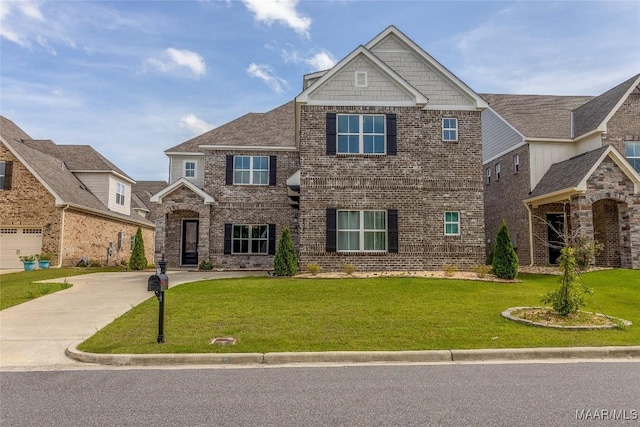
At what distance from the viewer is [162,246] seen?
65.9ft

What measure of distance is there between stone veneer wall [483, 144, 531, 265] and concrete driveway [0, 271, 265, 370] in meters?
16.3

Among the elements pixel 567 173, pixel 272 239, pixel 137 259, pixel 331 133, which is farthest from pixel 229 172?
pixel 567 173

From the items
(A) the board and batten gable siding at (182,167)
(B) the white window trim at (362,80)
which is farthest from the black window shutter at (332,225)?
(A) the board and batten gable siding at (182,167)

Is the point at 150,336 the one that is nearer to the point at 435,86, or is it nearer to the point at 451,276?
the point at 451,276

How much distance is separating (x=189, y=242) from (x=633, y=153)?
22195 millimetres

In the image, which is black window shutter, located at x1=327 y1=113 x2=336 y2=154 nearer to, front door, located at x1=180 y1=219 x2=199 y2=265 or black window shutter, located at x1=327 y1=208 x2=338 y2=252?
black window shutter, located at x1=327 y1=208 x2=338 y2=252

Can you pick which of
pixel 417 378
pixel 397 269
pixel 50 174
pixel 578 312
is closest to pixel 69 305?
pixel 417 378

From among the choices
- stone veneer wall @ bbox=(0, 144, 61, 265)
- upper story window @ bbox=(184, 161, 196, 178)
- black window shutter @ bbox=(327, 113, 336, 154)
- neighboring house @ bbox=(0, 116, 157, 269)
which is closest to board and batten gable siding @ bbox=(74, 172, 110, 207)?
neighboring house @ bbox=(0, 116, 157, 269)

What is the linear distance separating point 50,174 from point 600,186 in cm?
2608

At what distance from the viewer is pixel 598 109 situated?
65.1ft

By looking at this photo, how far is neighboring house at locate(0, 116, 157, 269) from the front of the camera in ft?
68.8

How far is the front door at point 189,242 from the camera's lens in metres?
22.6

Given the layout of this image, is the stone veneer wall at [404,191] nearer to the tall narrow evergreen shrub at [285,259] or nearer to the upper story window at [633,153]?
the tall narrow evergreen shrub at [285,259]

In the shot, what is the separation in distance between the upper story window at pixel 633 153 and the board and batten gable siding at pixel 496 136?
4.37 m
